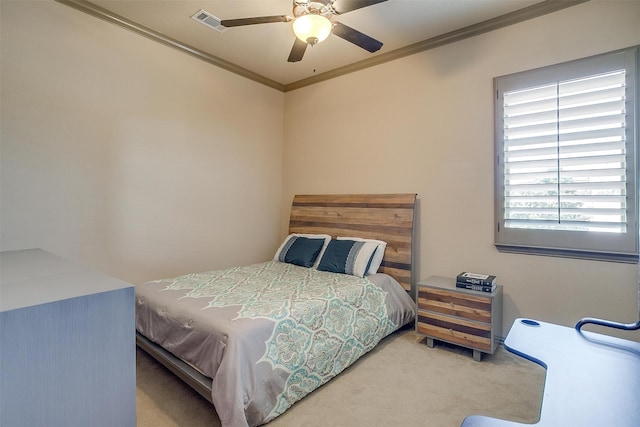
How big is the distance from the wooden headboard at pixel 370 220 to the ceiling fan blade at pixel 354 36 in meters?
1.54

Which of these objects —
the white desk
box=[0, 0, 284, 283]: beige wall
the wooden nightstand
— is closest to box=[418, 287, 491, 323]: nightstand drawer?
the wooden nightstand

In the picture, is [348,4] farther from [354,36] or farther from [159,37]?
[159,37]

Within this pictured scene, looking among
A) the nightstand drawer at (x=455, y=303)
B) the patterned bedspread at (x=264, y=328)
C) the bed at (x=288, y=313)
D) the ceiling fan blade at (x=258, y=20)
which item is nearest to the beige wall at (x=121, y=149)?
the bed at (x=288, y=313)

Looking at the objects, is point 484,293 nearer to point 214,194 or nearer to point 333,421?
point 333,421

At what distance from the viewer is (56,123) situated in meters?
2.63

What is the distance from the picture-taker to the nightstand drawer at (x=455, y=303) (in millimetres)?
2561

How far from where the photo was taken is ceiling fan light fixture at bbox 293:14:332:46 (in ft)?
6.82

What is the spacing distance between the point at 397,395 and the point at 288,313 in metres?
0.93

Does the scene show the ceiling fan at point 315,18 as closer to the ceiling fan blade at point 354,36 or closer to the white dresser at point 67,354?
the ceiling fan blade at point 354,36

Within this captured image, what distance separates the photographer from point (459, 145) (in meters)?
3.11

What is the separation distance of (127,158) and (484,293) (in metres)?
3.43

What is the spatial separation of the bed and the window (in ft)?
3.16

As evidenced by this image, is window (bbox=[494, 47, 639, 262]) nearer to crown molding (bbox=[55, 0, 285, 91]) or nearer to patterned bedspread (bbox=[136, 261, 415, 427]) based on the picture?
patterned bedspread (bbox=[136, 261, 415, 427])

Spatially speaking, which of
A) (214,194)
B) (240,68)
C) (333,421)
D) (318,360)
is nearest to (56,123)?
(214,194)
